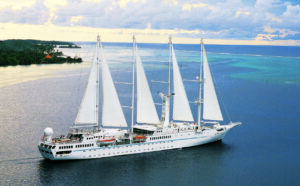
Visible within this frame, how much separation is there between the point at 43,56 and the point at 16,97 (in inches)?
2945

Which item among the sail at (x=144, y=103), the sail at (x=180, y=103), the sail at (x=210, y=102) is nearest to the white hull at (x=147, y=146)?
the sail at (x=210, y=102)

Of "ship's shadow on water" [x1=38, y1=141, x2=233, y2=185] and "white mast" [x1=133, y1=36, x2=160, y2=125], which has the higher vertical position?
"white mast" [x1=133, y1=36, x2=160, y2=125]

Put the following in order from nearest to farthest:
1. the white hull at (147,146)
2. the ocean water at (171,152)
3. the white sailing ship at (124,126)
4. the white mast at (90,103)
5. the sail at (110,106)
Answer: the ocean water at (171,152), the white hull at (147,146), the white sailing ship at (124,126), the white mast at (90,103), the sail at (110,106)

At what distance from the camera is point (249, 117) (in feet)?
184

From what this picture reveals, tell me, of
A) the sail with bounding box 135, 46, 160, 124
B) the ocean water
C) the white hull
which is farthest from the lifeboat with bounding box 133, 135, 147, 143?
the sail with bounding box 135, 46, 160, 124

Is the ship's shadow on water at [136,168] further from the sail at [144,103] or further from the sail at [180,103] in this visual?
the sail at [180,103]

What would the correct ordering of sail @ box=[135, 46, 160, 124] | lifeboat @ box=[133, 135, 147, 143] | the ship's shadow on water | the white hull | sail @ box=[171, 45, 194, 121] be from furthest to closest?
sail @ box=[171, 45, 194, 121] < sail @ box=[135, 46, 160, 124] < lifeboat @ box=[133, 135, 147, 143] < the white hull < the ship's shadow on water

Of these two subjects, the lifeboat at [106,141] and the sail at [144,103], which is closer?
the lifeboat at [106,141]

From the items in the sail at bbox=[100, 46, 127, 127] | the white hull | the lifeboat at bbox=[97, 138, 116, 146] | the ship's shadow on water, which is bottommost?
the ship's shadow on water

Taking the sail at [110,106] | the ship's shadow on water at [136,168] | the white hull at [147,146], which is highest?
the sail at [110,106]

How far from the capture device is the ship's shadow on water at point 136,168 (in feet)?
113

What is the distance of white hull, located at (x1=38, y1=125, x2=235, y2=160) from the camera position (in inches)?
1506

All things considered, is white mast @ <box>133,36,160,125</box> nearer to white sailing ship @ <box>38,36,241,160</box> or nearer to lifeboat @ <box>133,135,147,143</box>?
white sailing ship @ <box>38,36,241,160</box>

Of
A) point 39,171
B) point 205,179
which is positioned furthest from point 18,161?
point 205,179
